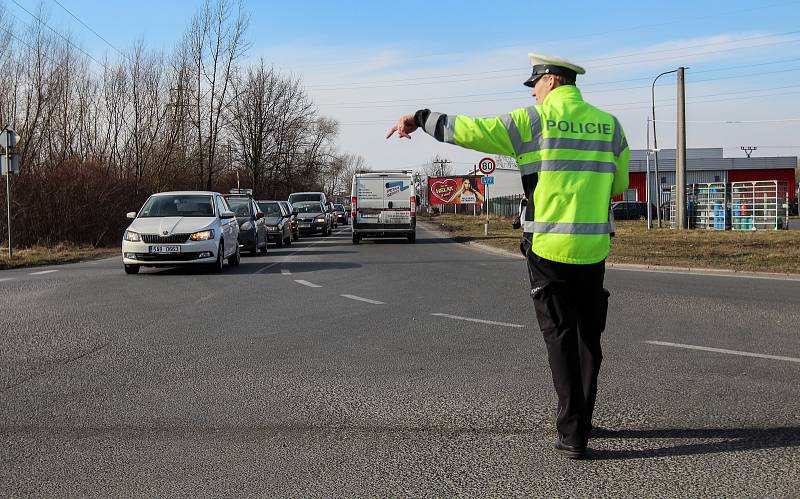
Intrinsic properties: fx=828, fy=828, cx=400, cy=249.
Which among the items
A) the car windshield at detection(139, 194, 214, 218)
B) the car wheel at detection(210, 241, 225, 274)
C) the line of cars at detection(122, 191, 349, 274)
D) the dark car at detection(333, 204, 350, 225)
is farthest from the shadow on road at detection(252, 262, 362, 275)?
the dark car at detection(333, 204, 350, 225)

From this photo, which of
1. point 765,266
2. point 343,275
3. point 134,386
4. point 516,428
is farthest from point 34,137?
point 516,428

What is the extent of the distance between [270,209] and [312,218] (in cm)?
1130

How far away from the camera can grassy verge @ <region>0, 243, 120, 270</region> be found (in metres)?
20.6

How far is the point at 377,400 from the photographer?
5.58 metres

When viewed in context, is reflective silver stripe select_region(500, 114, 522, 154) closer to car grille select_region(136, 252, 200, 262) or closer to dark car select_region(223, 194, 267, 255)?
car grille select_region(136, 252, 200, 262)

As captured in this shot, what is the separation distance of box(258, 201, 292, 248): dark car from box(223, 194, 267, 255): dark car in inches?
127

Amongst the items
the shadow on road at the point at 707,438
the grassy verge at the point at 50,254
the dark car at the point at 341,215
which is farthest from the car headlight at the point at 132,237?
the dark car at the point at 341,215

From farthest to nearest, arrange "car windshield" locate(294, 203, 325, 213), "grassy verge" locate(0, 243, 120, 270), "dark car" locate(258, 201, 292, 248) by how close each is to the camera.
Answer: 1. "car windshield" locate(294, 203, 325, 213)
2. "dark car" locate(258, 201, 292, 248)
3. "grassy verge" locate(0, 243, 120, 270)

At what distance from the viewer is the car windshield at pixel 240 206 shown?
907 inches

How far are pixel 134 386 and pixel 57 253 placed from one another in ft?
65.6

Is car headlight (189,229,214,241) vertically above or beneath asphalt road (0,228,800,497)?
above

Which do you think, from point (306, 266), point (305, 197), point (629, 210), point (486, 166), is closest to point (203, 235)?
point (306, 266)

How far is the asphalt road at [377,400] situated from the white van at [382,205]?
58.0ft

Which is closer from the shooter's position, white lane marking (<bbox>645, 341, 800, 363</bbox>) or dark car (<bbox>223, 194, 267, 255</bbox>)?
white lane marking (<bbox>645, 341, 800, 363</bbox>)
